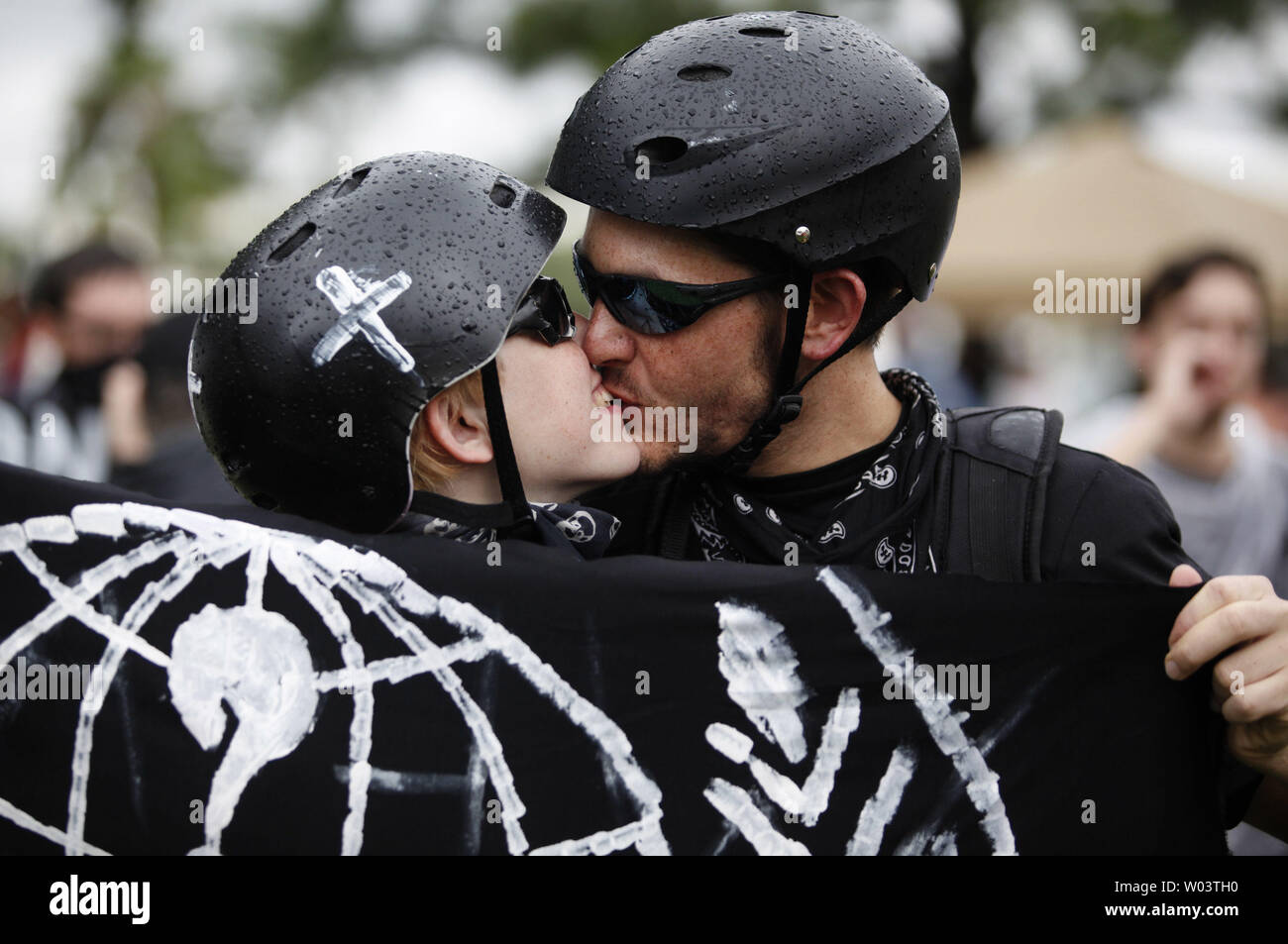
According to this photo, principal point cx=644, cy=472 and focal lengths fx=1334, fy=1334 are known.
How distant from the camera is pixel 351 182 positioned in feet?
9.61

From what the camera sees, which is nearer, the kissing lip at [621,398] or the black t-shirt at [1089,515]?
the black t-shirt at [1089,515]

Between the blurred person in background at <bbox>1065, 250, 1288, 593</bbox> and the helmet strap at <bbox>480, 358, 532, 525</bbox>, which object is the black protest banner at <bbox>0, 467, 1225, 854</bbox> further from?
the blurred person in background at <bbox>1065, 250, 1288, 593</bbox>

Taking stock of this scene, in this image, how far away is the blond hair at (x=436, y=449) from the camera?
2891 millimetres

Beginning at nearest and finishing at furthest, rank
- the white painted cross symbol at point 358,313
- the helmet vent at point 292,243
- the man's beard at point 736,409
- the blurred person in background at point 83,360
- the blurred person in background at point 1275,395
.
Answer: the white painted cross symbol at point 358,313 < the helmet vent at point 292,243 < the man's beard at point 736,409 < the blurred person in background at point 83,360 < the blurred person in background at point 1275,395

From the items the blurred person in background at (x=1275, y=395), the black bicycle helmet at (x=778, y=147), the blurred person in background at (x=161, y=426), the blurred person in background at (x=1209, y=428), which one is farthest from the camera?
the blurred person in background at (x=1275, y=395)

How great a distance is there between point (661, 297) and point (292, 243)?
82 cm

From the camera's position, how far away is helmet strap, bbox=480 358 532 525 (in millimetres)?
2863

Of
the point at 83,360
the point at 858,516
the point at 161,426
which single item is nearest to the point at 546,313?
the point at 858,516

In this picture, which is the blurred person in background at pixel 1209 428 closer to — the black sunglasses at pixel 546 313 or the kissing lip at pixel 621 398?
the kissing lip at pixel 621 398

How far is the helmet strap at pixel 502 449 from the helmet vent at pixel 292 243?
0.46 meters

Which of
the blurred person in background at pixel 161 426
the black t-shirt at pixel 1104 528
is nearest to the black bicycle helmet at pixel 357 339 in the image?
the black t-shirt at pixel 1104 528

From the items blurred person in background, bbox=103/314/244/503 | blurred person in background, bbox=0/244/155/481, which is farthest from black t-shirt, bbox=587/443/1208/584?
blurred person in background, bbox=0/244/155/481
